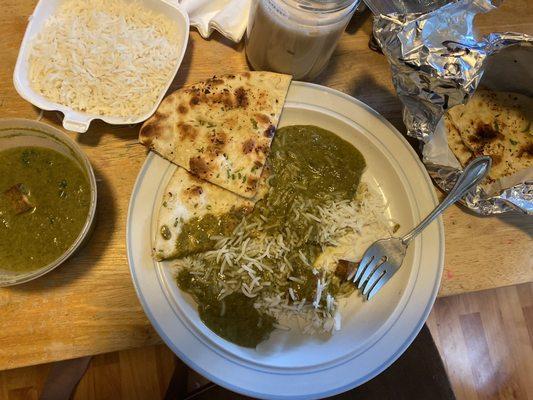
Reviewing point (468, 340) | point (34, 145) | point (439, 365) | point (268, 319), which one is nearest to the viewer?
point (34, 145)

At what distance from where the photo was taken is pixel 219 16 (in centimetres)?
185

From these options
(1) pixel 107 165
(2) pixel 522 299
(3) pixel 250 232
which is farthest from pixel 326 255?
(2) pixel 522 299

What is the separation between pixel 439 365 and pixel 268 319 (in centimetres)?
133

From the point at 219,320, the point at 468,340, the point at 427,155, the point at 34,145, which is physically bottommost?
the point at 468,340

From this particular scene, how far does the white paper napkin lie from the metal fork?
1.18 meters

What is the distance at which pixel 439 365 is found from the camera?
2326mm

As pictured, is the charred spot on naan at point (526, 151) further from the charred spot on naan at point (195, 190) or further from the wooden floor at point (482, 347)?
the charred spot on naan at point (195, 190)

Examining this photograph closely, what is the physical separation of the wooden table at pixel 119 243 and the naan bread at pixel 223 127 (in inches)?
7.7

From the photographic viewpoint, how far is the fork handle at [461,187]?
1608 mm

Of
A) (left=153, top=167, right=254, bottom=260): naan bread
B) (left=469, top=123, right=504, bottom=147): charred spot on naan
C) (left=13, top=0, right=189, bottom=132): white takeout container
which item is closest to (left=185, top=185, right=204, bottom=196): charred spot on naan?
(left=153, top=167, right=254, bottom=260): naan bread

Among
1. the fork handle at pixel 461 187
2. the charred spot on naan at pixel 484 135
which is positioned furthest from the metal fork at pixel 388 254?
the charred spot on naan at pixel 484 135

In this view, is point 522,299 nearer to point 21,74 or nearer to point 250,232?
point 250,232

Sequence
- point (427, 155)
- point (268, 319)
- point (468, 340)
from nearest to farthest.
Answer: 1. point (268, 319)
2. point (427, 155)
3. point (468, 340)

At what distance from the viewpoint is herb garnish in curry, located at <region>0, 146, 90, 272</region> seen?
1.44 meters
